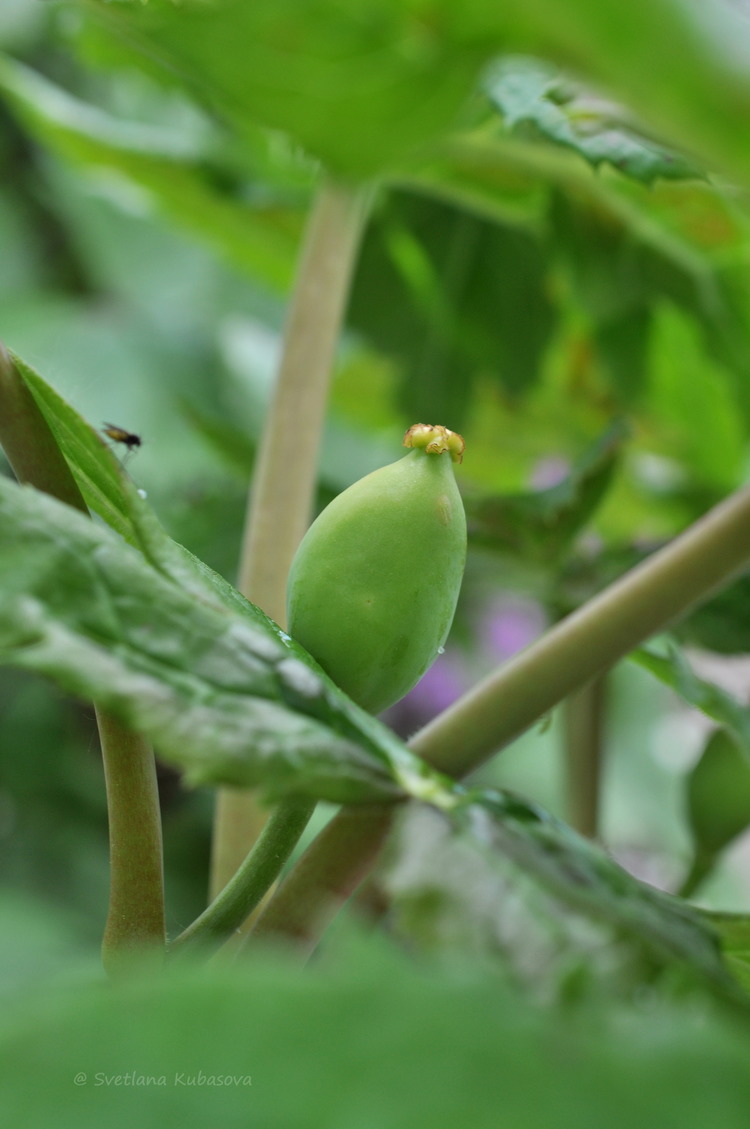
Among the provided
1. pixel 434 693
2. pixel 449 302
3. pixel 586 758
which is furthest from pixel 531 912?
pixel 434 693

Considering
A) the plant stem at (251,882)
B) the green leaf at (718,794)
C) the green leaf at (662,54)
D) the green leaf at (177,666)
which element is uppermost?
the green leaf at (662,54)

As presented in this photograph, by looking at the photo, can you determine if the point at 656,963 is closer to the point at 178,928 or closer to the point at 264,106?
the point at 178,928

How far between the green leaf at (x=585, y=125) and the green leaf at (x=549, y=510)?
0.11m

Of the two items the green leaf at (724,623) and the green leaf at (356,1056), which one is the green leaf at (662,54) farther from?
the green leaf at (724,623)

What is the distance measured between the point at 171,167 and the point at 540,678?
52 cm

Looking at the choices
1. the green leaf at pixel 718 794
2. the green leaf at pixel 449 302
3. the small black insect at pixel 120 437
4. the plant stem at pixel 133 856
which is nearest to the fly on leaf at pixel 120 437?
the small black insect at pixel 120 437

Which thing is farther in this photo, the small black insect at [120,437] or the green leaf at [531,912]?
the small black insect at [120,437]

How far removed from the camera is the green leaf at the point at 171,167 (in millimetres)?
627

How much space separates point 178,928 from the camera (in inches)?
11.2

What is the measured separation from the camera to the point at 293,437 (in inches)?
16.9

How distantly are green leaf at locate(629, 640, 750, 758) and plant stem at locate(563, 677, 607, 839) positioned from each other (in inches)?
8.6

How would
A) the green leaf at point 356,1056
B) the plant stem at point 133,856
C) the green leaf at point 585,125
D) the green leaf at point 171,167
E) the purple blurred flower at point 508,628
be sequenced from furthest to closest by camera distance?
the purple blurred flower at point 508,628 < the green leaf at point 171,167 < the green leaf at point 585,125 < the plant stem at point 133,856 < the green leaf at point 356,1056

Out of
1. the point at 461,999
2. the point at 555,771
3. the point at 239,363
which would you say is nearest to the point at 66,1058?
the point at 461,999

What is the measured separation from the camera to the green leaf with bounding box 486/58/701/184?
345 millimetres
